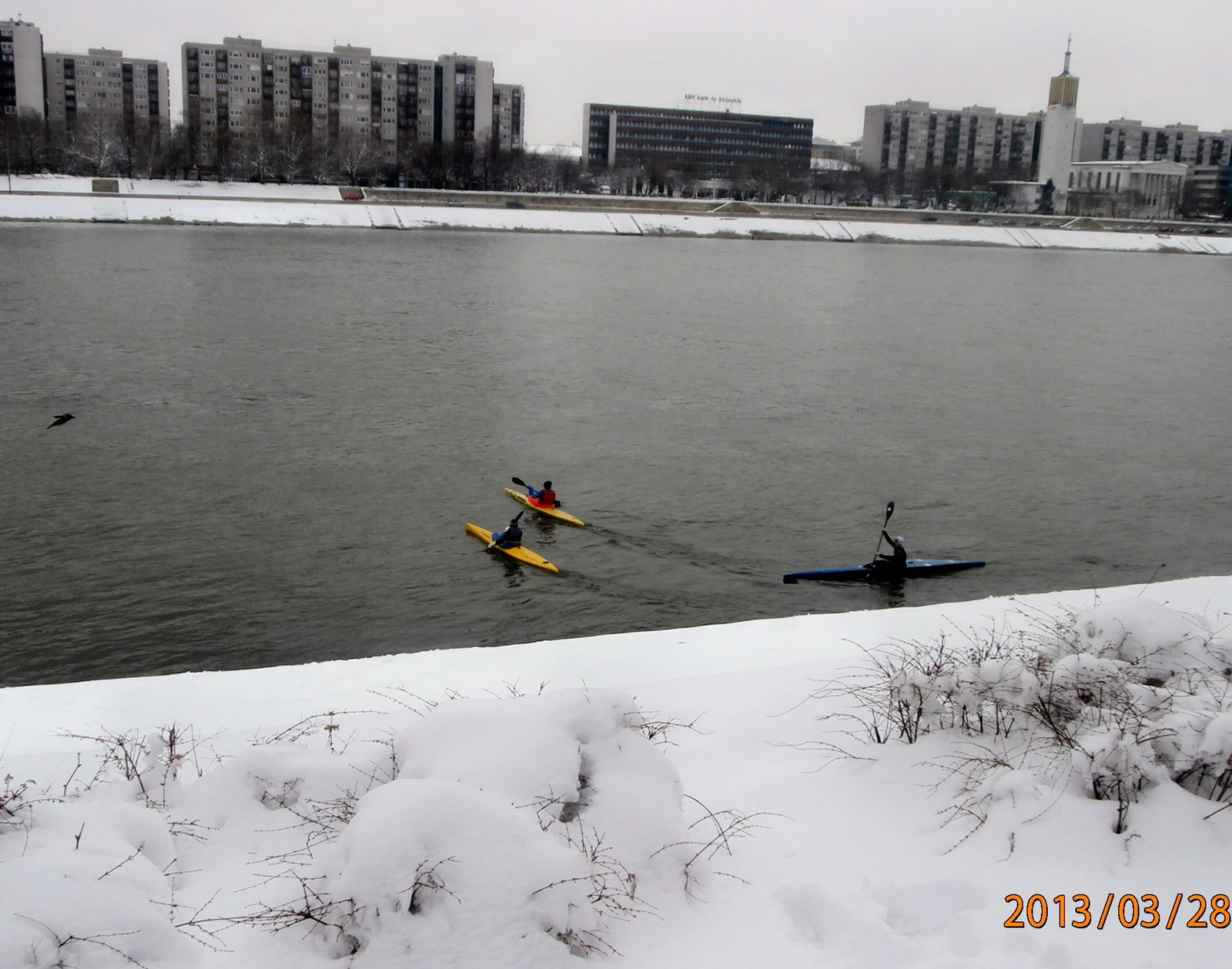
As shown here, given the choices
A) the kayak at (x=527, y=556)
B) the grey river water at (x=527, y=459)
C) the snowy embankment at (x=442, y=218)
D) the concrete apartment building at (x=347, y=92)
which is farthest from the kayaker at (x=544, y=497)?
the concrete apartment building at (x=347, y=92)

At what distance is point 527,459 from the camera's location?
19812 millimetres

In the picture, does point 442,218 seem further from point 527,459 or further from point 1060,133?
point 1060,133

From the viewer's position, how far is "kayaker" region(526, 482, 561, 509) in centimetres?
1641

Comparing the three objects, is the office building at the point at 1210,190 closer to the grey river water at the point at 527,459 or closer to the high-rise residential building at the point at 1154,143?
the high-rise residential building at the point at 1154,143

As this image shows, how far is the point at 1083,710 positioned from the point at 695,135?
542 feet

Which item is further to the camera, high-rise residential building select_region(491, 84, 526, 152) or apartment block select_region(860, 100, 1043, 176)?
apartment block select_region(860, 100, 1043, 176)

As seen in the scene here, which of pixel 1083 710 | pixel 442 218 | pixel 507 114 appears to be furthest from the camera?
pixel 507 114

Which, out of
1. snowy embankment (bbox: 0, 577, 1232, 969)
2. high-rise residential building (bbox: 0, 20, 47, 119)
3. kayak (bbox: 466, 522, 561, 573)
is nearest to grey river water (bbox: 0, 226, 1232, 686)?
kayak (bbox: 466, 522, 561, 573)

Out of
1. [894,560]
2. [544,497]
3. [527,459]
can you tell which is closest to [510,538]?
[544,497]

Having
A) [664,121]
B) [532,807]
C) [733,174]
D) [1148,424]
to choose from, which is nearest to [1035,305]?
[1148,424]

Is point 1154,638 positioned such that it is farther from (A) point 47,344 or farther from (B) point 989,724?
(A) point 47,344

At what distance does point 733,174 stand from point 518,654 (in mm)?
124177
